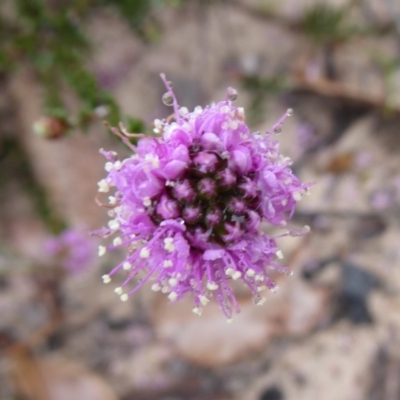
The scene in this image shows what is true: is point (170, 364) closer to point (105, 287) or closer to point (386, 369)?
point (105, 287)

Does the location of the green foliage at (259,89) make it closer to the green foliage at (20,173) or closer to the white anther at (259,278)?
the green foliage at (20,173)


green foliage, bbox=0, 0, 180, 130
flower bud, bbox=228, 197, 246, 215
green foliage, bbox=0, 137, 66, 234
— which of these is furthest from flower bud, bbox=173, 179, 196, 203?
green foliage, bbox=0, 137, 66, 234

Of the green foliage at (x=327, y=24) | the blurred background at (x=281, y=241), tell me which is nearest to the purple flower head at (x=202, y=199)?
the blurred background at (x=281, y=241)

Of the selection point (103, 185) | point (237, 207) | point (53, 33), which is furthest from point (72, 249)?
point (237, 207)

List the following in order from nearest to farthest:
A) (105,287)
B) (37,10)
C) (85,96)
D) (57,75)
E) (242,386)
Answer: (85,96) → (37,10) → (57,75) → (242,386) → (105,287)

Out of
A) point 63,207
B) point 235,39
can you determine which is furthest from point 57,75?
Answer: point 235,39

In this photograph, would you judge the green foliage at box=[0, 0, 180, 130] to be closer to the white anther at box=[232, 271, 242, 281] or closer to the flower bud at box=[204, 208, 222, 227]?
the flower bud at box=[204, 208, 222, 227]

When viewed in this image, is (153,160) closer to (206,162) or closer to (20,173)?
(206,162)
